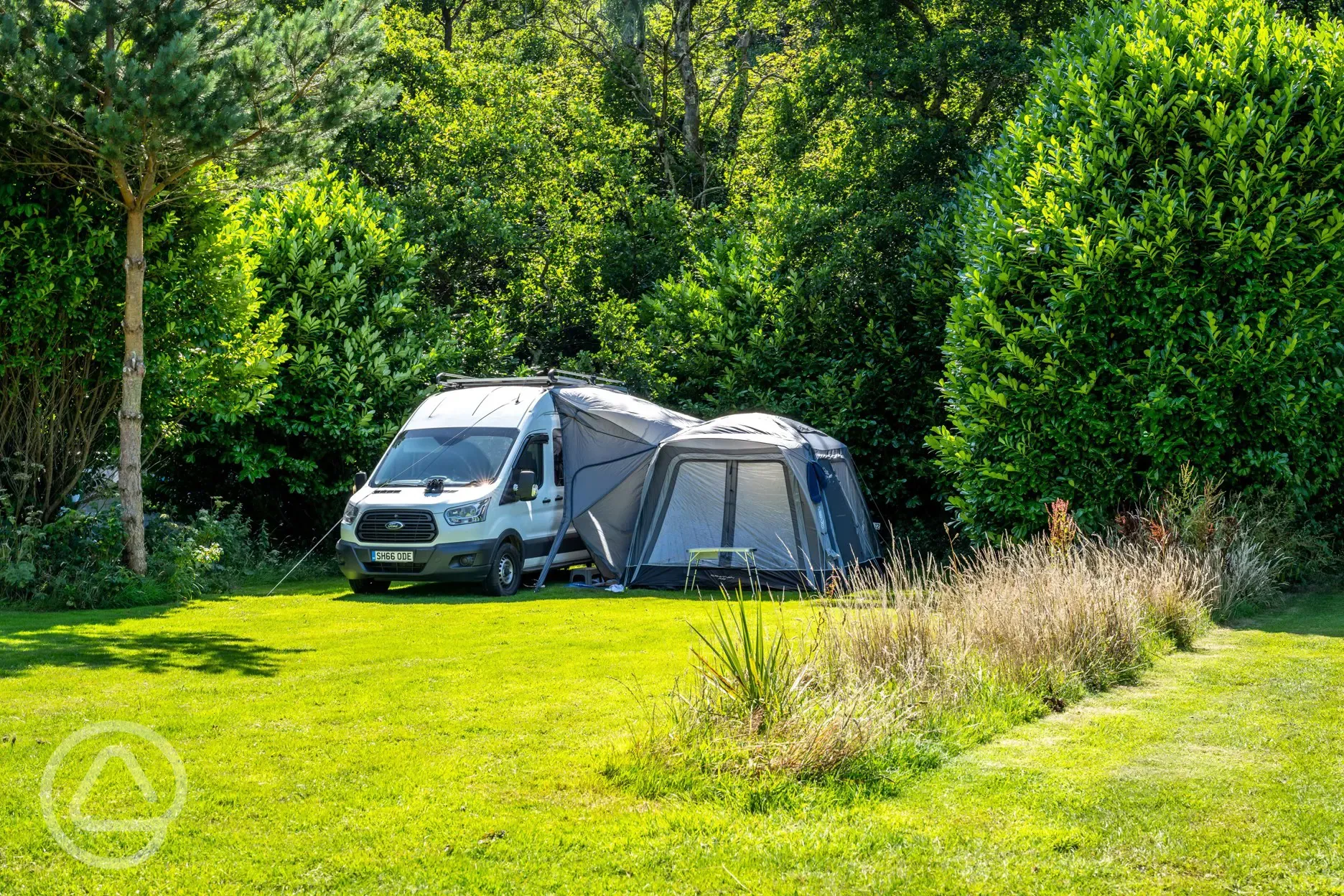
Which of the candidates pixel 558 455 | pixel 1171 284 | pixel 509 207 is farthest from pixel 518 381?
pixel 509 207

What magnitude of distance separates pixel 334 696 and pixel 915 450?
41.4 feet

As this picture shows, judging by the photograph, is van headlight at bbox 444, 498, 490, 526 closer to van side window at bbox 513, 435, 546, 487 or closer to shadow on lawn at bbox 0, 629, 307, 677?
van side window at bbox 513, 435, 546, 487

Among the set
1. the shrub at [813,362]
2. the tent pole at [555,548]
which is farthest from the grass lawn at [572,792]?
the shrub at [813,362]

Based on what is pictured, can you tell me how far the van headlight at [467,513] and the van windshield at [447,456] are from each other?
50 cm

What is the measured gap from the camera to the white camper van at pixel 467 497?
14.5 metres

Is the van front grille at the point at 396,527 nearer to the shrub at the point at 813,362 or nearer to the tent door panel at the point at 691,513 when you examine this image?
the tent door panel at the point at 691,513

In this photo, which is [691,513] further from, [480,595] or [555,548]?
[480,595]

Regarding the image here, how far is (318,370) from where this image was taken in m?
17.8

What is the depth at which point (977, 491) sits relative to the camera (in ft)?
49.0

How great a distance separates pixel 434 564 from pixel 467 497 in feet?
2.77

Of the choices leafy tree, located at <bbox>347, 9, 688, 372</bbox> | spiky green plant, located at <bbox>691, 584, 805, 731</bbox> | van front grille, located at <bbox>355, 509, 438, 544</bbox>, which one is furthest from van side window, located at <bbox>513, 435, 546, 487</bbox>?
spiky green plant, located at <bbox>691, 584, 805, 731</bbox>

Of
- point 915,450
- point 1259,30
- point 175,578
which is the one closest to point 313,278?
point 175,578

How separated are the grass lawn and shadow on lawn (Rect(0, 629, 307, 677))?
0.16ft

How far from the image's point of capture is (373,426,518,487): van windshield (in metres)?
15.2
